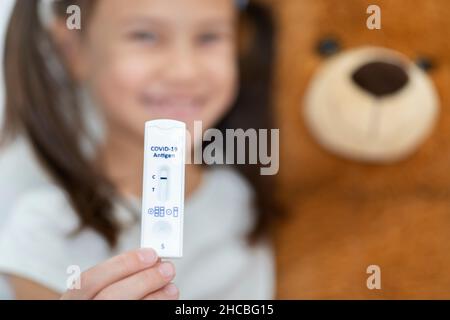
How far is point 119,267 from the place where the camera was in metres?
0.51

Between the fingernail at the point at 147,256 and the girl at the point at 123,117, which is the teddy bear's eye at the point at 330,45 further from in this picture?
the fingernail at the point at 147,256

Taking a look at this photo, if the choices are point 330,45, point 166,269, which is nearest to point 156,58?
point 330,45

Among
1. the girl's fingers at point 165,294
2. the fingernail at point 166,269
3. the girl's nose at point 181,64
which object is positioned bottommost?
the girl's fingers at point 165,294

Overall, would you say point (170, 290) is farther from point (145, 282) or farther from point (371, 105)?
point (371, 105)

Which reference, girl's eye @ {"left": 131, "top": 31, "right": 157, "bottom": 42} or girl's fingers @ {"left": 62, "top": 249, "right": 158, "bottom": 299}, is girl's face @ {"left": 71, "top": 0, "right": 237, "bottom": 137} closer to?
girl's eye @ {"left": 131, "top": 31, "right": 157, "bottom": 42}

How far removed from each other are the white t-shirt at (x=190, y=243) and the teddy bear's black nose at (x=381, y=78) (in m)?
0.20

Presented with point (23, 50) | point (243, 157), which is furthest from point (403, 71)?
point (23, 50)

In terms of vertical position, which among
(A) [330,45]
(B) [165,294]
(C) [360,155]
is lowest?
(B) [165,294]

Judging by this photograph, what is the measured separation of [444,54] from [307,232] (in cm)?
26

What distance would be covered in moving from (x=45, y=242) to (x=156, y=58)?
0.24 meters

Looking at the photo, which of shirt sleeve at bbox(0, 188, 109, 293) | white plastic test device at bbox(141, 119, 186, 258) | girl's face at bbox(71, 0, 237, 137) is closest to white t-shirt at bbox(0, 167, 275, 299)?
shirt sleeve at bbox(0, 188, 109, 293)

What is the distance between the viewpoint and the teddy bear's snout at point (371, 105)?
0.68m

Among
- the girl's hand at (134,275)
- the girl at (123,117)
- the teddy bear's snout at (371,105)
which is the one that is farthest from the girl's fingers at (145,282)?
the teddy bear's snout at (371,105)

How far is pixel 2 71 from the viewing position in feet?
2.40
